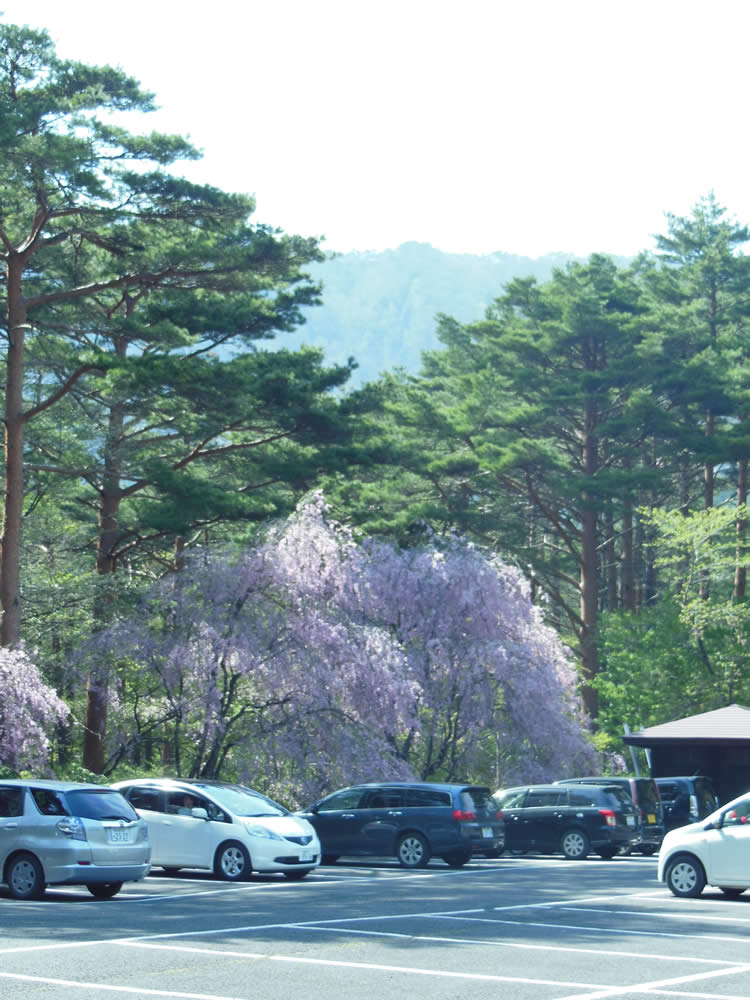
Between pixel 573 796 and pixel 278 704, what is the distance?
773 centimetres

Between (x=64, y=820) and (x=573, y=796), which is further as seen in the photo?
(x=573, y=796)

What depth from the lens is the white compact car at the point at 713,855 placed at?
1703cm

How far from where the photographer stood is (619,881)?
66.9 ft

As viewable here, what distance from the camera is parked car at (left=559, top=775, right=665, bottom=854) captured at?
27156mm

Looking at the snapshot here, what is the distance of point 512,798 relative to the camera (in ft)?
89.1

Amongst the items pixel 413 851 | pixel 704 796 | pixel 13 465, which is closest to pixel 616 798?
pixel 704 796

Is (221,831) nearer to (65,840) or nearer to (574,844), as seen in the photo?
(65,840)

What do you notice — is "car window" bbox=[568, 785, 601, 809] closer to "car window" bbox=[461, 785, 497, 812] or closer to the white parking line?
"car window" bbox=[461, 785, 497, 812]

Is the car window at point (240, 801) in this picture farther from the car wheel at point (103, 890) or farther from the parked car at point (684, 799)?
the parked car at point (684, 799)

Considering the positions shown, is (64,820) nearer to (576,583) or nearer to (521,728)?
(521,728)

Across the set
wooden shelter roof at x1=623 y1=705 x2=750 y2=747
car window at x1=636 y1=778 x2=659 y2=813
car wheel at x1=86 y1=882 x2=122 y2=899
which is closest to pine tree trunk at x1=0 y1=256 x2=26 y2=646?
car wheel at x1=86 y1=882 x2=122 y2=899

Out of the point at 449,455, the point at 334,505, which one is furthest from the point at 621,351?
the point at 334,505

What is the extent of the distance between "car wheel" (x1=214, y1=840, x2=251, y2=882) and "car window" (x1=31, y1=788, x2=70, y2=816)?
378 centimetres

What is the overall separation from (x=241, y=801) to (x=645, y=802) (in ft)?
34.9
